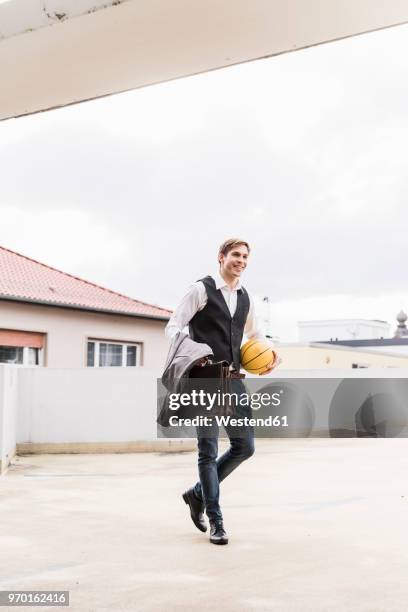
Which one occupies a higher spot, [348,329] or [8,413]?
[348,329]

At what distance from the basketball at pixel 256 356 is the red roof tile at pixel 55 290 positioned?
14.5m

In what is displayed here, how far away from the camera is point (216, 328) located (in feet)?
16.3

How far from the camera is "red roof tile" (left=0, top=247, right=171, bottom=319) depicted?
20.5 meters

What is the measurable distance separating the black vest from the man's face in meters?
0.17

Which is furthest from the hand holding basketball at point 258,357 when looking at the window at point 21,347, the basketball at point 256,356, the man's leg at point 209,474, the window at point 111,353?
the window at point 111,353

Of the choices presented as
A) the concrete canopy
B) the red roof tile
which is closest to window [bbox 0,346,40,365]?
the red roof tile

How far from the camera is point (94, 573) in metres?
4.27

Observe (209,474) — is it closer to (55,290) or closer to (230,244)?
(230,244)

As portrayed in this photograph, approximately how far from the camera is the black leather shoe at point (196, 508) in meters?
5.24

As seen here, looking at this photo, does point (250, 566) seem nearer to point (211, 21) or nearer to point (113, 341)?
point (211, 21)

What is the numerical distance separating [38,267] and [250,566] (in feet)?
67.3

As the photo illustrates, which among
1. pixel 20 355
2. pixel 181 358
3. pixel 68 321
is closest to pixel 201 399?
pixel 181 358

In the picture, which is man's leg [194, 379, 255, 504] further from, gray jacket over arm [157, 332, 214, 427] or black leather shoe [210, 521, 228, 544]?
gray jacket over arm [157, 332, 214, 427]

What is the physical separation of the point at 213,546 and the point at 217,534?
84mm
